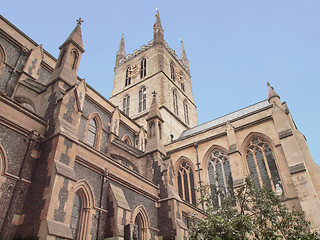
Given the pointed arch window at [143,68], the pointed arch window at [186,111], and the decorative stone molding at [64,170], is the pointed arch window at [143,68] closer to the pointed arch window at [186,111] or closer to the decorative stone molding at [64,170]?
the pointed arch window at [186,111]

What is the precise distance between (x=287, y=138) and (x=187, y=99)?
20923 millimetres

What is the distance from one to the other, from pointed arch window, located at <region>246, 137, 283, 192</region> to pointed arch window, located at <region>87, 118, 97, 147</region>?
11.4m

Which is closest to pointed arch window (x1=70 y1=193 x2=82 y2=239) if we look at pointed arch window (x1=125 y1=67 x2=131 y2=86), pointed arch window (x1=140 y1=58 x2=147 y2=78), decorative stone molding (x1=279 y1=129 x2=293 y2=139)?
decorative stone molding (x1=279 y1=129 x2=293 y2=139)

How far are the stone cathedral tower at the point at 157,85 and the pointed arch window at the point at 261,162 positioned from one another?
10.6 m

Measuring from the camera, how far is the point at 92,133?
18.0 m

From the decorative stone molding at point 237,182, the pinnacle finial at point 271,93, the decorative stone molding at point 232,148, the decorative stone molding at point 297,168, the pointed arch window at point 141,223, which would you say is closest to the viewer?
the pointed arch window at point 141,223

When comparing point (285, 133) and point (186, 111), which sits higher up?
point (186, 111)

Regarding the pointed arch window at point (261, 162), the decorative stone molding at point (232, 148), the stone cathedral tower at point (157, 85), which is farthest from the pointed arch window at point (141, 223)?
the stone cathedral tower at point (157, 85)

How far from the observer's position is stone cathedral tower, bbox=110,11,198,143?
1255 inches

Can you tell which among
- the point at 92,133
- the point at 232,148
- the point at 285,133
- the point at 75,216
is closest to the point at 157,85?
the point at 232,148

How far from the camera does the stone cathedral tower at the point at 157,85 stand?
3187 centimetres

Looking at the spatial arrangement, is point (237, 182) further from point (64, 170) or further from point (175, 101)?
point (175, 101)

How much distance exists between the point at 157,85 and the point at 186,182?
1484 centimetres

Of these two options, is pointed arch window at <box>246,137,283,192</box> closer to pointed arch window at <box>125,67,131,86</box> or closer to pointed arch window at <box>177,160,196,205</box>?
pointed arch window at <box>177,160,196,205</box>
